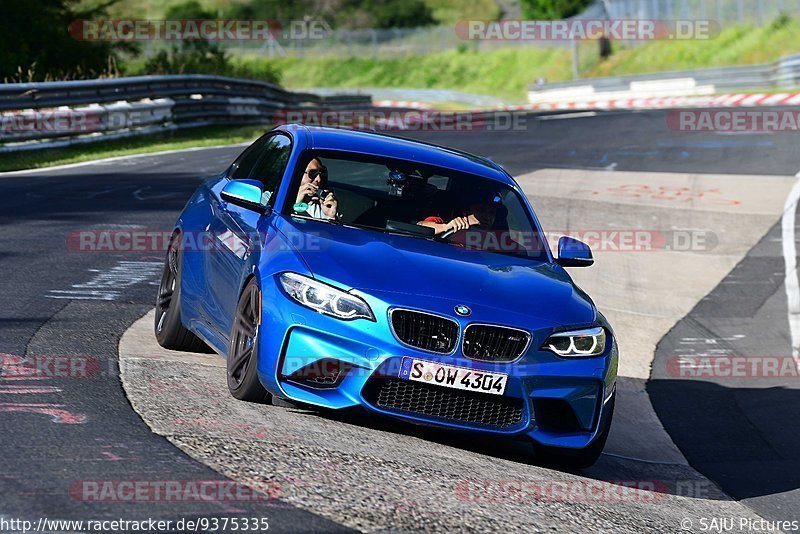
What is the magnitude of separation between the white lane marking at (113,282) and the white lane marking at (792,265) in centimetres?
567

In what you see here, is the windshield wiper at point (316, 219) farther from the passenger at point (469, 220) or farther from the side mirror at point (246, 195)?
the passenger at point (469, 220)

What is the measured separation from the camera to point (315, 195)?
771cm

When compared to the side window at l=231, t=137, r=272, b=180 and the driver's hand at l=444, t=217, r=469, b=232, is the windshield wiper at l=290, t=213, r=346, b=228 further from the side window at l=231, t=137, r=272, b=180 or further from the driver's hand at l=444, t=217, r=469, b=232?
the side window at l=231, t=137, r=272, b=180

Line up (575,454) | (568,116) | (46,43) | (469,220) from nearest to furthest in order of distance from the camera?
(575,454) → (469,220) → (46,43) → (568,116)

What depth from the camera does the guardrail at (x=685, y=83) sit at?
4312cm

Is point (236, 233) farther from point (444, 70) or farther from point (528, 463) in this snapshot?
point (444, 70)

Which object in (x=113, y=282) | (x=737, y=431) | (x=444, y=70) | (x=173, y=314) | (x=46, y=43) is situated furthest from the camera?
(x=444, y=70)

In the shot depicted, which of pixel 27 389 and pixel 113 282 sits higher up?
pixel 27 389

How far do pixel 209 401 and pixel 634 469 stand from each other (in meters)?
2.57

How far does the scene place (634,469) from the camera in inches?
301

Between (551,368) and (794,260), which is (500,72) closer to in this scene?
(794,260)

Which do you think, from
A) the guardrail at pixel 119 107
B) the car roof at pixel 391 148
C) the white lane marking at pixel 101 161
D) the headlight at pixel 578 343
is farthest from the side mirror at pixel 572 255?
the guardrail at pixel 119 107

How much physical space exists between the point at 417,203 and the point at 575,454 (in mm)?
1861

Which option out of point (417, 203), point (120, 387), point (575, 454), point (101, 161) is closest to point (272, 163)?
point (417, 203)
